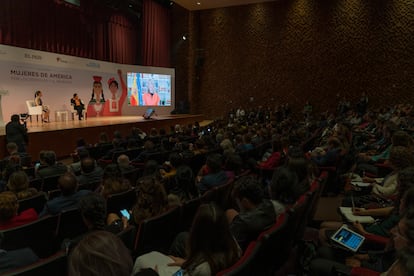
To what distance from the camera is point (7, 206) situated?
2375mm

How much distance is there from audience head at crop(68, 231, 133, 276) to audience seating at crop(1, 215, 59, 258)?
154 centimetres

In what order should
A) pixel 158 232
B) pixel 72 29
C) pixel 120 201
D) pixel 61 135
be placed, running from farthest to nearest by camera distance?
pixel 72 29 < pixel 61 135 < pixel 120 201 < pixel 158 232

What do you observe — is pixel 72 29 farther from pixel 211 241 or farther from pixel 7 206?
pixel 211 241

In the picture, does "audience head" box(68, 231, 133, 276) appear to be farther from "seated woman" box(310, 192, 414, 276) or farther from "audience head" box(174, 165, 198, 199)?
"audience head" box(174, 165, 198, 199)

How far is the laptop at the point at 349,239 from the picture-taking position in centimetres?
224

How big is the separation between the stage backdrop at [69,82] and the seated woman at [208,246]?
9889mm

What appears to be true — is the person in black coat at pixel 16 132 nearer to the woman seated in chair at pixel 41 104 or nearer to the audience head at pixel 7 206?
the woman seated in chair at pixel 41 104

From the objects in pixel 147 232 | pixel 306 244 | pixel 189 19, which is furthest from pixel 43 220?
pixel 189 19

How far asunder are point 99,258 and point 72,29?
1328cm

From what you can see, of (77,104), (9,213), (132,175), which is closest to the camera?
(9,213)

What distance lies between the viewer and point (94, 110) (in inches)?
531

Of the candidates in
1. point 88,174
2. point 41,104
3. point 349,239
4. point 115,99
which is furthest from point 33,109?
point 349,239

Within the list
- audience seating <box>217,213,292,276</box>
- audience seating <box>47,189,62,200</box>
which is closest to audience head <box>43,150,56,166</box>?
audience seating <box>47,189,62,200</box>

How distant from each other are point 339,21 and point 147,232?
48.5 ft
